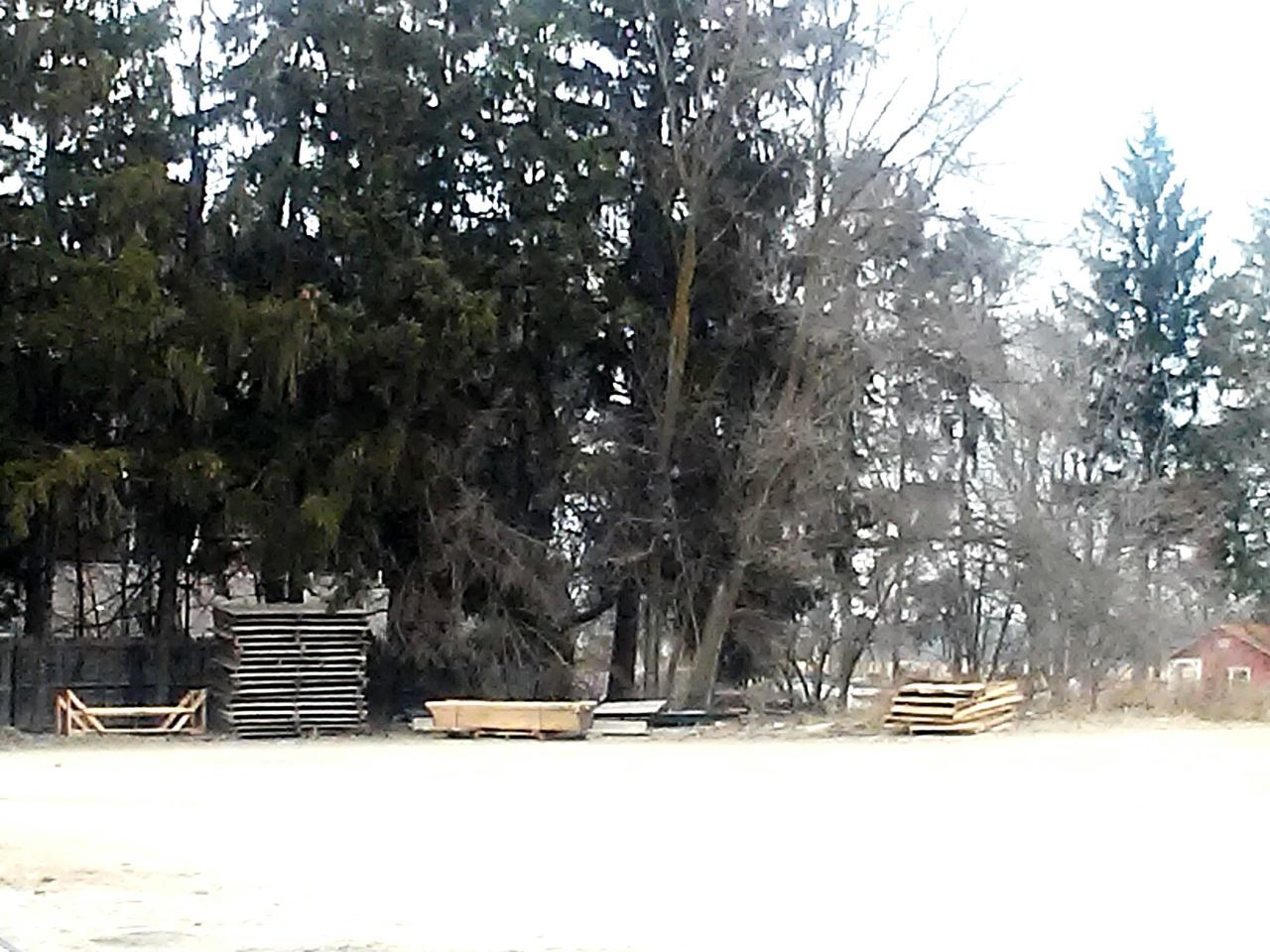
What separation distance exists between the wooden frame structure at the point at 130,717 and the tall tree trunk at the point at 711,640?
834 cm

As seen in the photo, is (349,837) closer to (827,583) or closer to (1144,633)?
(827,583)

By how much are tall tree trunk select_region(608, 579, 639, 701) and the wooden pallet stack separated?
5.33 metres

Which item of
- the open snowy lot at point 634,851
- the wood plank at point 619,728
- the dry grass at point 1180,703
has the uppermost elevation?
the dry grass at point 1180,703

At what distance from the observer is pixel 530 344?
3170 centimetres

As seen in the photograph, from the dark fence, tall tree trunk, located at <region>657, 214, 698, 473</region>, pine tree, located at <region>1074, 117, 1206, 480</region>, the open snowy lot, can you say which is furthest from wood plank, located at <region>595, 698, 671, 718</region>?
pine tree, located at <region>1074, 117, 1206, 480</region>

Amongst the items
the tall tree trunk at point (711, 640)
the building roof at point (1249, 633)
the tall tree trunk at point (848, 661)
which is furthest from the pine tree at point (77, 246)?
the building roof at point (1249, 633)

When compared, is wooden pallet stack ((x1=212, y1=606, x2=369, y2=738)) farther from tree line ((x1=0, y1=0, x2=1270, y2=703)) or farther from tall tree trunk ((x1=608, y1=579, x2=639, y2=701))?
tall tree trunk ((x1=608, y1=579, x2=639, y2=701))

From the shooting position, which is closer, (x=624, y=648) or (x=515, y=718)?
(x=515, y=718)

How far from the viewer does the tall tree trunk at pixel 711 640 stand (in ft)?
107

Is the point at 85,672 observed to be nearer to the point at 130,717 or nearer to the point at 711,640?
the point at 130,717

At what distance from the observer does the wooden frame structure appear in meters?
28.9

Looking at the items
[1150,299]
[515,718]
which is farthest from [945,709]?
[1150,299]

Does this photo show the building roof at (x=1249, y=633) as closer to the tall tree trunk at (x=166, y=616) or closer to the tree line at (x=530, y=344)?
the tree line at (x=530, y=344)

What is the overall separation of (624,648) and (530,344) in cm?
602
